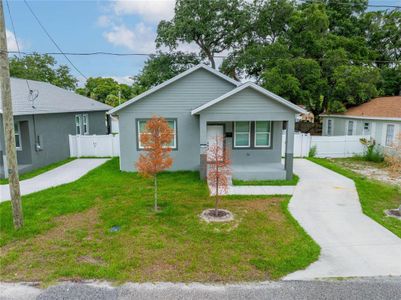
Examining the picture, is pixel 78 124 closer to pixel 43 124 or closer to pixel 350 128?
pixel 43 124

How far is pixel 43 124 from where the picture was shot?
45.0 ft

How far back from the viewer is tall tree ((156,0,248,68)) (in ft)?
76.3

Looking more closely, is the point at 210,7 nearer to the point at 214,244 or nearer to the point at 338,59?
the point at 338,59

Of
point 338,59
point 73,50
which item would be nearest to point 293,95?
point 338,59

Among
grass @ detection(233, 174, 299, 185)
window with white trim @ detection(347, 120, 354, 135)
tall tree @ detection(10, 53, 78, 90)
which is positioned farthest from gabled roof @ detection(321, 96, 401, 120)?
tall tree @ detection(10, 53, 78, 90)

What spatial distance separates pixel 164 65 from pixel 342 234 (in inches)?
873

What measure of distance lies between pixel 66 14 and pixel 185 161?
7768mm

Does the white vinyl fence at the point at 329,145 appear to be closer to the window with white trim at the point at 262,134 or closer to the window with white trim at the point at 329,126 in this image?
the window with white trim at the point at 262,134

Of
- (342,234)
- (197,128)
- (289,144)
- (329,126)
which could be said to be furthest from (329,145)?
(342,234)

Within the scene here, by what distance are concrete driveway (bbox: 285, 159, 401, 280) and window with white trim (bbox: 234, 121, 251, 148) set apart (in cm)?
333

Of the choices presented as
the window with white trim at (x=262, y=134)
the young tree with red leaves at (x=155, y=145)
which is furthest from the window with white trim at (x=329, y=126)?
the young tree with red leaves at (x=155, y=145)

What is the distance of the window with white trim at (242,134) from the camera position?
1259cm

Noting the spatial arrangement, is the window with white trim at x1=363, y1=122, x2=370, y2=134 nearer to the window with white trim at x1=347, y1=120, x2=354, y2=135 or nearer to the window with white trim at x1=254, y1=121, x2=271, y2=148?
the window with white trim at x1=347, y1=120, x2=354, y2=135

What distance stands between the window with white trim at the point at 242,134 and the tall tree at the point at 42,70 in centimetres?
3025
